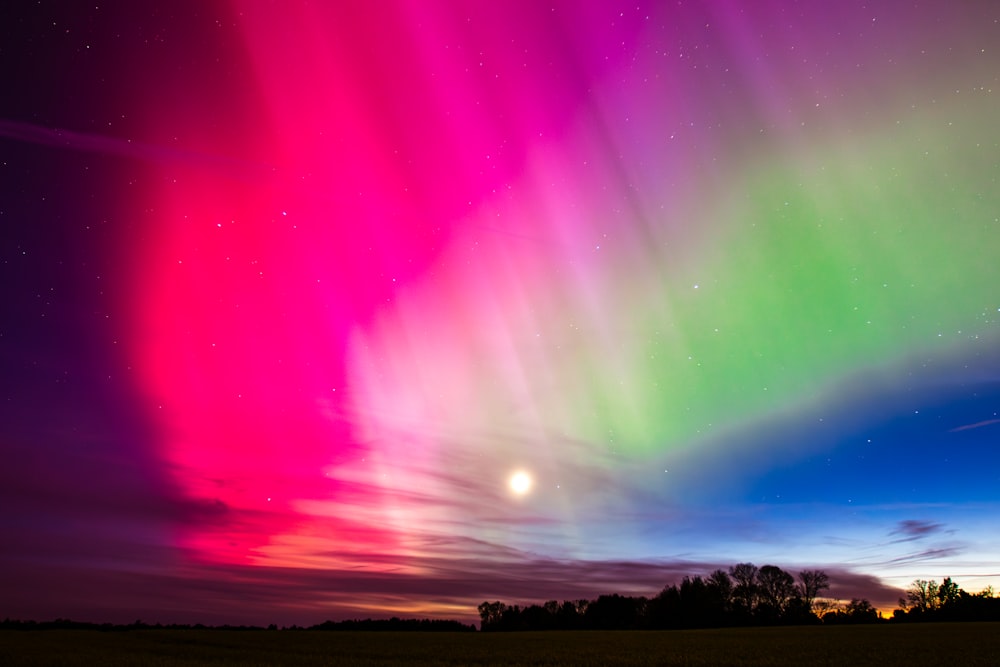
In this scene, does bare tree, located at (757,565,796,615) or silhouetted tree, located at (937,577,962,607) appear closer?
silhouetted tree, located at (937,577,962,607)

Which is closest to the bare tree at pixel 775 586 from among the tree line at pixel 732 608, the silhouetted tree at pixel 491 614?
the tree line at pixel 732 608

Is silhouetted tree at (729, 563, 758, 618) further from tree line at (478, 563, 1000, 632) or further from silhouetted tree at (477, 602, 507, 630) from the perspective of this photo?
silhouetted tree at (477, 602, 507, 630)

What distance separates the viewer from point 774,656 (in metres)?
39.8

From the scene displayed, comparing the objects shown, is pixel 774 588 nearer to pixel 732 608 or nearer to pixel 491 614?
pixel 732 608

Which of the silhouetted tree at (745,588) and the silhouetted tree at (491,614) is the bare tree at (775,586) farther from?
the silhouetted tree at (491,614)

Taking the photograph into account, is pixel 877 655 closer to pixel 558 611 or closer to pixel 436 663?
pixel 436 663

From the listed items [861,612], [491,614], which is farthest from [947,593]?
[491,614]

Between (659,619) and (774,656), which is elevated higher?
(774,656)

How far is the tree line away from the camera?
106188mm

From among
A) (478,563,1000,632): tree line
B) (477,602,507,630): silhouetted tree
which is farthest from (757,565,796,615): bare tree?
(477,602,507,630): silhouetted tree

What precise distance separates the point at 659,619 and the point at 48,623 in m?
122

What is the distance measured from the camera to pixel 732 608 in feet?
391

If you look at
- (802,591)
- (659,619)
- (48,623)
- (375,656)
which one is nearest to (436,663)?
(375,656)

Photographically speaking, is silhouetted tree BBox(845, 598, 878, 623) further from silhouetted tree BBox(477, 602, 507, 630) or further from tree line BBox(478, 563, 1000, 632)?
silhouetted tree BBox(477, 602, 507, 630)
